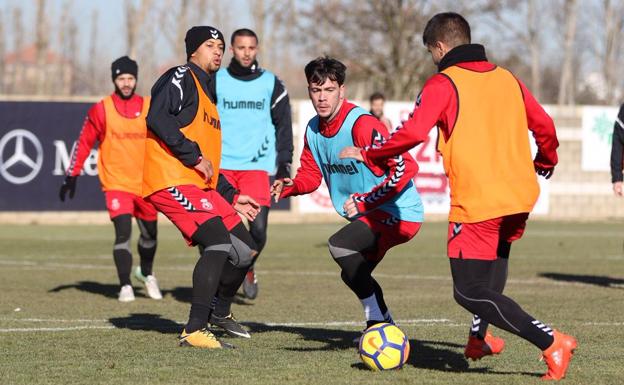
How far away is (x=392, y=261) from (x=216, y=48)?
8456 millimetres

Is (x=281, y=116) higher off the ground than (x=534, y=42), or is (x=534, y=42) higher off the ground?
(x=534, y=42)

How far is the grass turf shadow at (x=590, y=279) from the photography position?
13336 millimetres

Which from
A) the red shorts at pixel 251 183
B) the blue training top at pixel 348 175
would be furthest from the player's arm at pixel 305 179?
the red shorts at pixel 251 183

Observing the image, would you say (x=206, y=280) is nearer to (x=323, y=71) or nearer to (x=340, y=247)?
(x=340, y=247)

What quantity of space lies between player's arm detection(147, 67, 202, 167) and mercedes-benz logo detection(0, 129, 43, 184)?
A: 15.7 meters

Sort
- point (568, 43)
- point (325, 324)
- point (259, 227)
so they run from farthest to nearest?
point (568, 43) → point (259, 227) → point (325, 324)

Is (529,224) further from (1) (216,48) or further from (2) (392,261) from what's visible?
(1) (216,48)

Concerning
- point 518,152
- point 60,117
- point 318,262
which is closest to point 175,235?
point 60,117

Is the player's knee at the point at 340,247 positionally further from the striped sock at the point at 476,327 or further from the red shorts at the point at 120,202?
the red shorts at the point at 120,202

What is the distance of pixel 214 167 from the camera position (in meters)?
8.70

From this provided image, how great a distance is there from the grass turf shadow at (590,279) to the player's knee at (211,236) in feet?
19.8

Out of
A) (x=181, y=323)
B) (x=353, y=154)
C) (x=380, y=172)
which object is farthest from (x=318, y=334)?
(x=353, y=154)

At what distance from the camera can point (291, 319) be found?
10.1 meters

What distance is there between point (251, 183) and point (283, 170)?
1.21m
